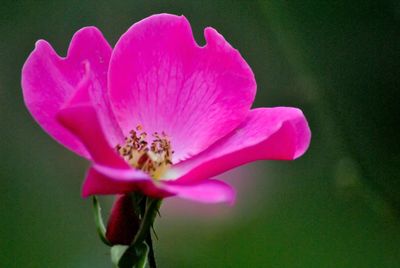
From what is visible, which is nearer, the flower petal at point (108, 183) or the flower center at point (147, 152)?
the flower petal at point (108, 183)

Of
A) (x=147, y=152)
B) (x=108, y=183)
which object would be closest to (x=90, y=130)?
(x=108, y=183)

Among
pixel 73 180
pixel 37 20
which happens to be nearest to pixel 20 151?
pixel 73 180

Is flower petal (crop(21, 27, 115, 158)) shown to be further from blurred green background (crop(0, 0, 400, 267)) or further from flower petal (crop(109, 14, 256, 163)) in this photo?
blurred green background (crop(0, 0, 400, 267))

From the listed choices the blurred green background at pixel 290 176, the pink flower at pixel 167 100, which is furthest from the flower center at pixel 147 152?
the blurred green background at pixel 290 176

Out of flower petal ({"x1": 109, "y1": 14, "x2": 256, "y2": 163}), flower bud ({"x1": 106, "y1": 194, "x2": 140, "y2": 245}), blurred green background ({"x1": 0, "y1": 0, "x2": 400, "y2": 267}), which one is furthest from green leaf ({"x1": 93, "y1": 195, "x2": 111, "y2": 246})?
blurred green background ({"x1": 0, "y1": 0, "x2": 400, "y2": 267})

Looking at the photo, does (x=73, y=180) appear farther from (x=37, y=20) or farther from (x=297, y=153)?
(x=297, y=153)

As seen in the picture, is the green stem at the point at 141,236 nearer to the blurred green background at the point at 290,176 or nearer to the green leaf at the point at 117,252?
the green leaf at the point at 117,252

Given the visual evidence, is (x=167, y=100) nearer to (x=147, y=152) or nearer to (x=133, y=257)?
(x=147, y=152)
